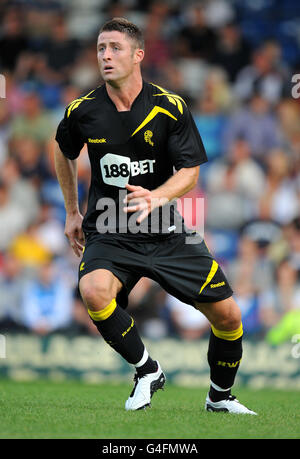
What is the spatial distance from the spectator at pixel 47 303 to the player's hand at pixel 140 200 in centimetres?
505

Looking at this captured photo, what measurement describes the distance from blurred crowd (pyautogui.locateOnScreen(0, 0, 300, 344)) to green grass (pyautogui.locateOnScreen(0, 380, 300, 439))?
3.15 metres

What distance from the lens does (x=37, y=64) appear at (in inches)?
539

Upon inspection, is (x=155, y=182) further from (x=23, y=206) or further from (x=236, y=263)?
(x=23, y=206)

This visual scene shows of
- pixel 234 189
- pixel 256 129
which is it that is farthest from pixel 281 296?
pixel 256 129

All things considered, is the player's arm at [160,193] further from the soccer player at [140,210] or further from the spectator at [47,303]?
the spectator at [47,303]

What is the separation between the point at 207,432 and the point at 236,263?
5996mm

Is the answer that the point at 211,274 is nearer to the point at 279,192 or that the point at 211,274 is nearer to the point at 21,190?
the point at 279,192

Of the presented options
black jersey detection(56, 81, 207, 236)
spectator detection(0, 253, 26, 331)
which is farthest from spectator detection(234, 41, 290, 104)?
black jersey detection(56, 81, 207, 236)

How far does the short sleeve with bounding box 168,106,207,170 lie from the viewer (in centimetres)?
584

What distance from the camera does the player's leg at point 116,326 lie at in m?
5.50

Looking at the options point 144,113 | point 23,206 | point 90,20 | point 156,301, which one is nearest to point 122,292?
point 144,113

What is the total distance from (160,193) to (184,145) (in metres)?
0.48

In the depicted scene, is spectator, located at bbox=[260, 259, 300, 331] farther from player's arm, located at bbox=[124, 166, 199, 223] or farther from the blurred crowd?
player's arm, located at bbox=[124, 166, 199, 223]

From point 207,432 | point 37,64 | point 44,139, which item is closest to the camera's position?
point 207,432
